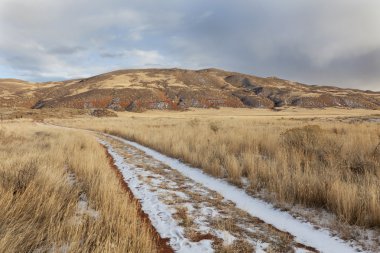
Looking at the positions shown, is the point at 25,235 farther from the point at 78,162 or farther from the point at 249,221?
the point at 78,162

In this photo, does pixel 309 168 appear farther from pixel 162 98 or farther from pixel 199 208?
pixel 162 98

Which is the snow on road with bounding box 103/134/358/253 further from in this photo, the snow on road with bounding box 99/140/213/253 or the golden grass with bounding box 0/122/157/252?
the golden grass with bounding box 0/122/157/252

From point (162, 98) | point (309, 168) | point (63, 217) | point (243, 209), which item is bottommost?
point (243, 209)

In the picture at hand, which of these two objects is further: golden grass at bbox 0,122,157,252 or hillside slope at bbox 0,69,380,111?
hillside slope at bbox 0,69,380,111

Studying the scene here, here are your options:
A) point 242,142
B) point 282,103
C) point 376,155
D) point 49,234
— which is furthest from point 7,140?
point 282,103

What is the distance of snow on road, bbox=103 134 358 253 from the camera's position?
4.47 meters

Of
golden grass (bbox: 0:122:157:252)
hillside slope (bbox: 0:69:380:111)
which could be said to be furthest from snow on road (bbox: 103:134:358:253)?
hillside slope (bbox: 0:69:380:111)

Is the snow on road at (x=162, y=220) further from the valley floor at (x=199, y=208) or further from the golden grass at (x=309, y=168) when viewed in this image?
the golden grass at (x=309, y=168)

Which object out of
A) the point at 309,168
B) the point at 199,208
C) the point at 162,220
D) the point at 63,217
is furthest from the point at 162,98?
the point at 63,217

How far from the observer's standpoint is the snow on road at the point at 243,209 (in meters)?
4.47

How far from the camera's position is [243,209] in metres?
6.22

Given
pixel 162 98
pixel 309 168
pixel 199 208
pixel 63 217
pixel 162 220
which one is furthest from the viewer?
pixel 162 98

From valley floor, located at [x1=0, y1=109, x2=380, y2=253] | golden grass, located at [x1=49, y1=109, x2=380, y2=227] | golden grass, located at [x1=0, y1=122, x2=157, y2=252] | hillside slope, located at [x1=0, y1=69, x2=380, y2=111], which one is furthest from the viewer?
hillside slope, located at [x1=0, y1=69, x2=380, y2=111]

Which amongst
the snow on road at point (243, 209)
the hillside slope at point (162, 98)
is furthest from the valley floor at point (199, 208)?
the hillside slope at point (162, 98)
